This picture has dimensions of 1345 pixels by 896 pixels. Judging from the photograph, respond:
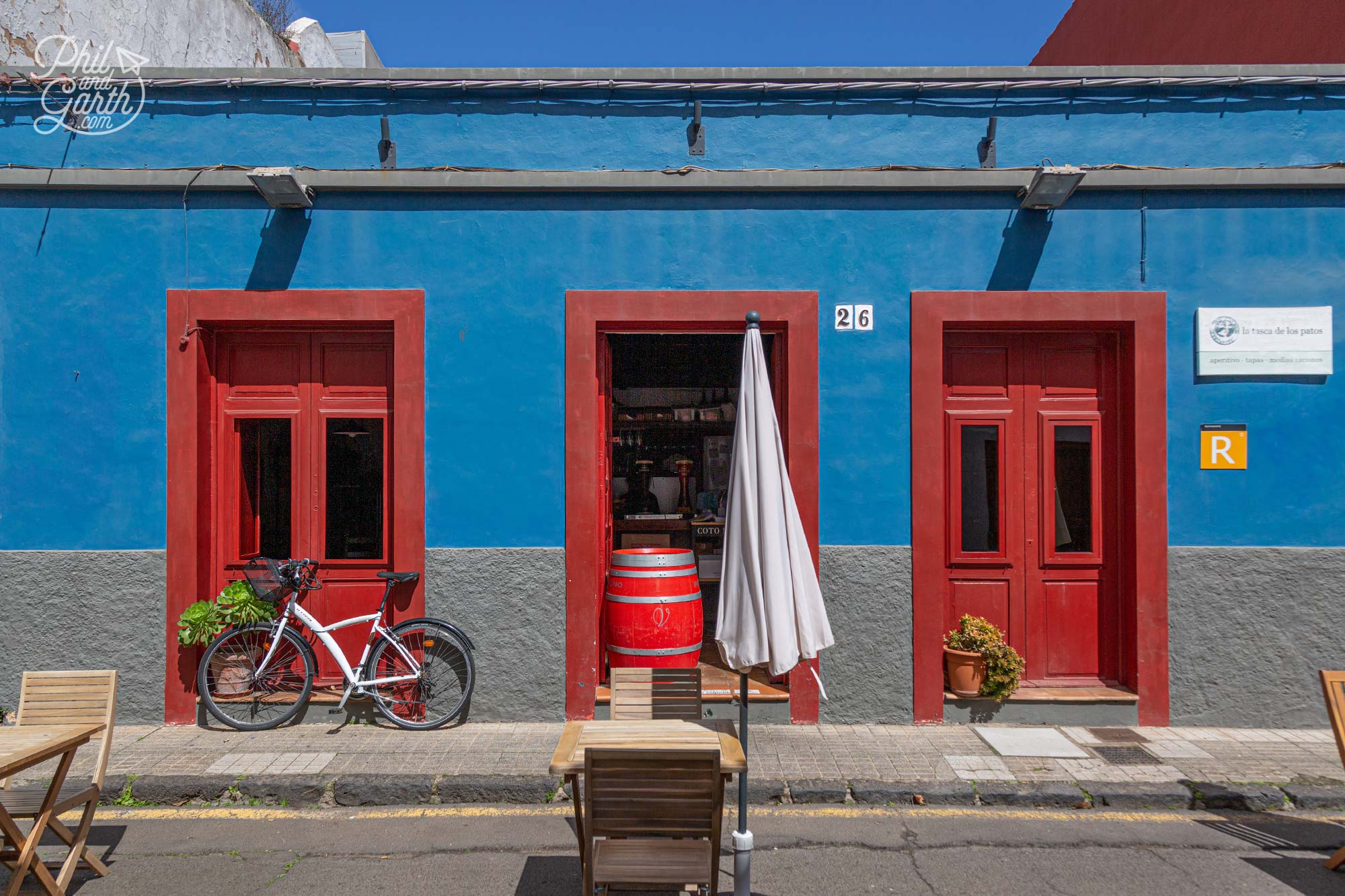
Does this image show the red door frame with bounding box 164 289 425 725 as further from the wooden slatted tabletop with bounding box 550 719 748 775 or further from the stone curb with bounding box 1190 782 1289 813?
the stone curb with bounding box 1190 782 1289 813

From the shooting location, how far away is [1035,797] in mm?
5102

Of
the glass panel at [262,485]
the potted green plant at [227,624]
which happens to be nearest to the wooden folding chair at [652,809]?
the potted green plant at [227,624]

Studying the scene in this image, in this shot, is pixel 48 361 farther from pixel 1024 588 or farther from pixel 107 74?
pixel 1024 588

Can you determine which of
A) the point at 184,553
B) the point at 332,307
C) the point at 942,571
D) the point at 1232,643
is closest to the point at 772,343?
the point at 942,571

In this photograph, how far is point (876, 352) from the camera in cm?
655

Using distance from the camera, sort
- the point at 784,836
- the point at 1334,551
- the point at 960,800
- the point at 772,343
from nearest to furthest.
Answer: the point at 784,836, the point at 960,800, the point at 1334,551, the point at 772,343

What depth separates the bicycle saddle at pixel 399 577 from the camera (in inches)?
248

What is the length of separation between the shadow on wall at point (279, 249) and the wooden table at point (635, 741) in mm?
4395

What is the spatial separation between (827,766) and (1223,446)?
392 centimetres

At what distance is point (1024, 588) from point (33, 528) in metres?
7.66

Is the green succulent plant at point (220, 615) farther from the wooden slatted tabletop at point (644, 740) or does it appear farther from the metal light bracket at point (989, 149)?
the metal light bracket at point (989, 149)

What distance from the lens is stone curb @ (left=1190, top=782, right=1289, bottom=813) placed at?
5055 millimetres

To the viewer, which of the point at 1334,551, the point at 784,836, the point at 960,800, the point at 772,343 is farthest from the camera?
the point at 772,343

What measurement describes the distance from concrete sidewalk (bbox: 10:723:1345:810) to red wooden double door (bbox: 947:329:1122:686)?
817mm
